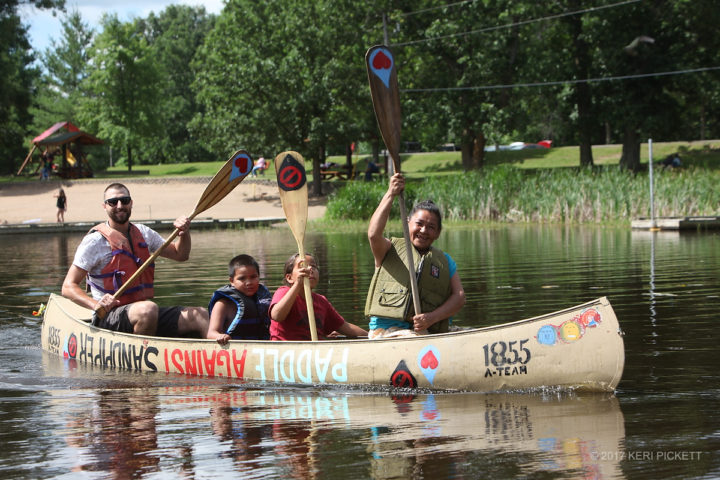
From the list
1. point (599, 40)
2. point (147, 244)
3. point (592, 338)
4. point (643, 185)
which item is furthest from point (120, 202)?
point (599, 40)

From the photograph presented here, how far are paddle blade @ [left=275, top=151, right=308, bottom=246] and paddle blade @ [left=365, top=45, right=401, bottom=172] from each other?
1.19 meters

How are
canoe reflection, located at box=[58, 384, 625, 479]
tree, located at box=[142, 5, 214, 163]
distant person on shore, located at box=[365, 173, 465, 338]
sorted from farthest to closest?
tree, located at box=[142, 5, 214, 163] → distant person on shore, located at box=[365, 173, 465, 338] → canoe reflection, located at box=[58, 384, 625, 479]

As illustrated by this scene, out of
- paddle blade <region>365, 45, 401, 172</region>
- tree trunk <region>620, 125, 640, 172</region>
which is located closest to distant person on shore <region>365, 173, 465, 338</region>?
paddle blade <region>365, 45, 401, 172</region>

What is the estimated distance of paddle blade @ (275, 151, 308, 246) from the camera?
872cm

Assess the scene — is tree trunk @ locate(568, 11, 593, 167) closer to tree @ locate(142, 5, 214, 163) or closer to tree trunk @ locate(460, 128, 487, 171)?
tree trunk @ locate(460, 128, 487, 171)

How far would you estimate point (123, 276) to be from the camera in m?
8.41

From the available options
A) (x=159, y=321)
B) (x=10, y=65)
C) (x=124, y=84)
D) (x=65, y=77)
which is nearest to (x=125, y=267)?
(x=159, y=321)

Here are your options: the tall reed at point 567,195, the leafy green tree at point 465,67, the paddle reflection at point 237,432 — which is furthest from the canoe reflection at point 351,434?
the leafy green tree at point 465,67

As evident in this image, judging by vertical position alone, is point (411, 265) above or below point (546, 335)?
above

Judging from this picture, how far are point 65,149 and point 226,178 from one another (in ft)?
146

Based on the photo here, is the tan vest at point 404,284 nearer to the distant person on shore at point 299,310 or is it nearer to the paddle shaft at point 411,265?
the paddle shaft at point 411,265

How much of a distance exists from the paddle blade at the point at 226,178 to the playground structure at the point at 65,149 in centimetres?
4228

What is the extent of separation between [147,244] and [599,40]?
110 feet

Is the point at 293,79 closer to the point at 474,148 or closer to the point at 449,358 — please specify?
the point at 474,148
